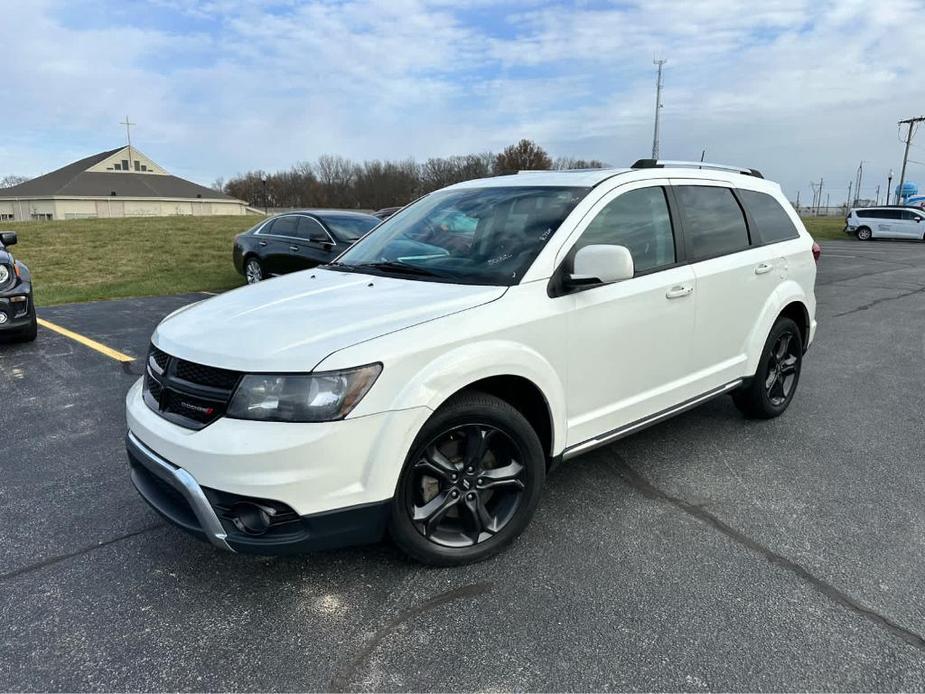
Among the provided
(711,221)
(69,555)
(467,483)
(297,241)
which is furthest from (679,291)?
(297,241)

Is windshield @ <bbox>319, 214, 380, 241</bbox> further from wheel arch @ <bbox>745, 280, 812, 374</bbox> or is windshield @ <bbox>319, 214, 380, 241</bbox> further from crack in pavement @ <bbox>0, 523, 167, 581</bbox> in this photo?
crack in pavement @ <bbox>0, 523, 167, 581</bbox>

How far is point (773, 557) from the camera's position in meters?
2.92

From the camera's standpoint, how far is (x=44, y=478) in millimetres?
3783

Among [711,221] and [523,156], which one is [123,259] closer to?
[711,221]

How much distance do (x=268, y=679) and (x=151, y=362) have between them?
153 cm

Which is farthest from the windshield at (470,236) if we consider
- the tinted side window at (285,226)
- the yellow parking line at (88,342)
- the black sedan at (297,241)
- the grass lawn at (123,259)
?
the grass lawn at (123,259)

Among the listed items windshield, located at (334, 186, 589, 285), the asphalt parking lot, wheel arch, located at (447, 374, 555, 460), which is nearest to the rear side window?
the asphalt parking lot

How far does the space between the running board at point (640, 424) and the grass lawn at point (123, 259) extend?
10.7 meters

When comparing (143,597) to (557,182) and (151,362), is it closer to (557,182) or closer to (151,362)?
(151,362)

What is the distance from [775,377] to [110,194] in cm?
6797

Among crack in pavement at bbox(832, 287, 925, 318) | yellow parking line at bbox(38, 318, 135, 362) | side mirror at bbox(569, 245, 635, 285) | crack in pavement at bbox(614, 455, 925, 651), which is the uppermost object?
side mirror at bbox(569, 245, 635, 285)

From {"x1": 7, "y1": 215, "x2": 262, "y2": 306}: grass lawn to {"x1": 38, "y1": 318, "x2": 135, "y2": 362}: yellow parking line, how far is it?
2883 mm

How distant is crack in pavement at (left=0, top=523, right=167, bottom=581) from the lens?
282 centimetres

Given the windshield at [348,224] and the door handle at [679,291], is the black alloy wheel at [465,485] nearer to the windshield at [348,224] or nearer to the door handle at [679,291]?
the door handle at [679,291]
